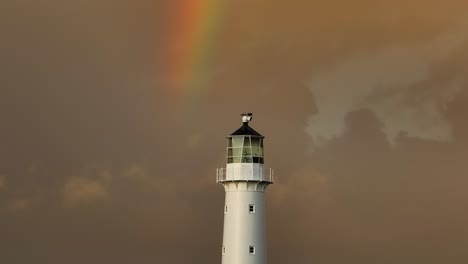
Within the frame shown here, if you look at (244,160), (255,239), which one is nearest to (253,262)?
(255,239)

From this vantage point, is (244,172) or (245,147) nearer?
(244,172)

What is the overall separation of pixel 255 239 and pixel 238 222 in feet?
5.07

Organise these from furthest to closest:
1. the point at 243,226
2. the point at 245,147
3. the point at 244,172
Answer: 1. the point at 245,147
2. the point at 244,172
3. the point at 243,226

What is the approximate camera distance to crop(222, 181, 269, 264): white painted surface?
246 feet

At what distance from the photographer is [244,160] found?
251ft

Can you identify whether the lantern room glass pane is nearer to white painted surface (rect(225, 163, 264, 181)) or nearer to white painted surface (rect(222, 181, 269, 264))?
white painted surface (rect(225, 163, 264, 181))

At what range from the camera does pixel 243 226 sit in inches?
2953

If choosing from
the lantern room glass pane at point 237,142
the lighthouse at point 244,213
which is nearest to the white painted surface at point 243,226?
A: the lighthouse at point 244,213

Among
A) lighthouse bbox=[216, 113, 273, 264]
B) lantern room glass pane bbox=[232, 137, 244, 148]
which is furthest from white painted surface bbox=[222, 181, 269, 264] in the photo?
lantern room glass pane bbox=[232, 137, 244, 148]

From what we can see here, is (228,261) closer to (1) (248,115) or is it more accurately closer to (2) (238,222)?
(2) (238,222)

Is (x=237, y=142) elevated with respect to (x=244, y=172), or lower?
elevated

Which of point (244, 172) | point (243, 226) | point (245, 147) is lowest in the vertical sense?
point (243, 226)

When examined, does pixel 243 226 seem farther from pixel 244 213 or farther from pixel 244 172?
pixel 244 172

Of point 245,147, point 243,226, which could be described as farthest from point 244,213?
point 245,147
